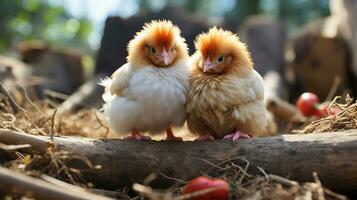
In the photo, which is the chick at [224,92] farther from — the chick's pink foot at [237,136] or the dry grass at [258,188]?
the dry grass at [258,188]

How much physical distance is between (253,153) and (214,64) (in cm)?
57

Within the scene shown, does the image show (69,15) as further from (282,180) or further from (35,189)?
(35,189)

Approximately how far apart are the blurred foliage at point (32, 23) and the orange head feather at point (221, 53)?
29.7 feet

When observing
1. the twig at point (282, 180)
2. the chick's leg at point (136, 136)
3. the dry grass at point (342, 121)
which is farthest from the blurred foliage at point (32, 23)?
the twig at point (282, 180)

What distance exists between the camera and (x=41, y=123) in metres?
3.75

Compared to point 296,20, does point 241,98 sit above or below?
below

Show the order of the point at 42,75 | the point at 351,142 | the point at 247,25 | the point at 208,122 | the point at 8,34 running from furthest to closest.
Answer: the point at 8,34 < the point at 247,25 < the point at 42,75 < the point at 208,122 < the point at 351,142

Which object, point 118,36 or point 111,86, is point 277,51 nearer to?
point 118,36

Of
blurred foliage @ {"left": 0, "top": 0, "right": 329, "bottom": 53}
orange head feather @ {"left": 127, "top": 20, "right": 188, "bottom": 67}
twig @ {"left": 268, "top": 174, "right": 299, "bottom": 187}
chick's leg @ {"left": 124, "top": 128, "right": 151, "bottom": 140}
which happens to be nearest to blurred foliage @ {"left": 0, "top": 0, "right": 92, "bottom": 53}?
blurred foliage @ {"left": 0, "top": 0, "right": 329, "bottom": 53}

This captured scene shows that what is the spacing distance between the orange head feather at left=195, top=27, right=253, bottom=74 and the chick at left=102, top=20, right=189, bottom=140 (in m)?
0.16

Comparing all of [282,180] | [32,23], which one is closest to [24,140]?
[282,180]

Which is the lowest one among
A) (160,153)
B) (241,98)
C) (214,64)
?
(160,153)

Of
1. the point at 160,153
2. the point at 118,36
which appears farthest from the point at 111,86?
the point at 118,36

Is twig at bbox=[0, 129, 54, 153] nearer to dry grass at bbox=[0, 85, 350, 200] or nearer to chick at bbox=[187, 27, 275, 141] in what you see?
dry grass at bbox=[0, 85, 350, 200]
